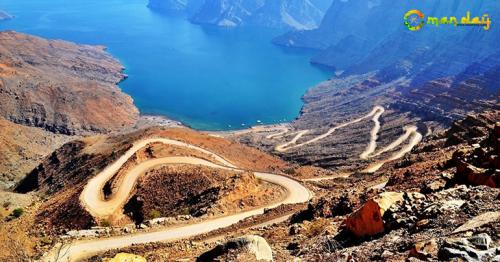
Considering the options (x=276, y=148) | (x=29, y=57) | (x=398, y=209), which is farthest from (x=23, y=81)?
(x=398, y=209)

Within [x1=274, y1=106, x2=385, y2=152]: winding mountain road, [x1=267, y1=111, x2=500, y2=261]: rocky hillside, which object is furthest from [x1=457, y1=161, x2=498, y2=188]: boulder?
[x1=274, y1=106, x2=385, y2=152]: winding mountain road

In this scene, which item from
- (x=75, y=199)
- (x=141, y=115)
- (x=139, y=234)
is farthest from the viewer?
(x=141, y=115)

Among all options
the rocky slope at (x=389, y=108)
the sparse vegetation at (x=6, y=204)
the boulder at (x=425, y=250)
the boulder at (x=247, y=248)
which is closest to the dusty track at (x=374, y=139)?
the rocky slope at (x=389, y=108)

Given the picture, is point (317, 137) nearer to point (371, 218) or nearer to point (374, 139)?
point (374, 139)

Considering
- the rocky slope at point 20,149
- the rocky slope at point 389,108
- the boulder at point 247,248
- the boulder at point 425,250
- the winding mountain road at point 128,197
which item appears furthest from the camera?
the rocky slope at point 389,108

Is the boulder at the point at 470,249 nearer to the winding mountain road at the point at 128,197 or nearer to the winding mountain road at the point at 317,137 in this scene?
the winding mountain road at the point at 128,197

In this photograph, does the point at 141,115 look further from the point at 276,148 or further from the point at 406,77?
the point at 406,77

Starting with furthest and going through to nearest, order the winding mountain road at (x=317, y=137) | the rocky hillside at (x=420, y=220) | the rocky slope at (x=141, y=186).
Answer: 1. the winding mountain road at (x=317, y=137)
2. the rocky slope at (x=141, y=186)
3. the rocky hillside at (x=420, y=220)
